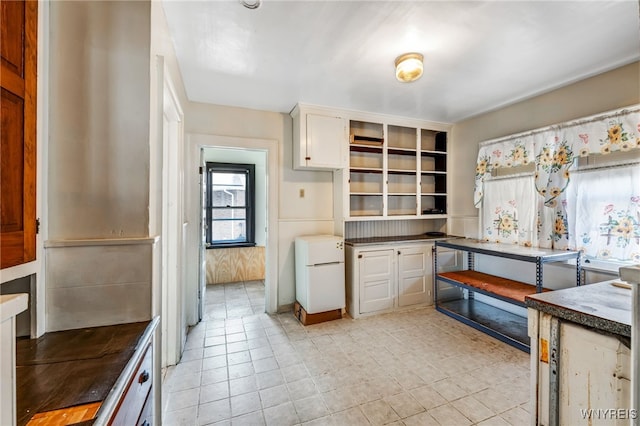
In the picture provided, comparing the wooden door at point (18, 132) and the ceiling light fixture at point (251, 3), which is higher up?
the ceiling light fixture at point (251, 3)

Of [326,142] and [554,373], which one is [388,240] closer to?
[326,142]

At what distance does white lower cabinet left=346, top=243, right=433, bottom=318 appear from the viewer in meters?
3.19

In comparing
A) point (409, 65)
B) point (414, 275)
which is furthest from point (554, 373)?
point (414, 275)

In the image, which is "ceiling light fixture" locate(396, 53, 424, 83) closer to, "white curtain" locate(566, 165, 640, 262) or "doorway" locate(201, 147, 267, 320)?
"white curtain" locate(566, 165, 640, 262)

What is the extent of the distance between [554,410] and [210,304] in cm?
355

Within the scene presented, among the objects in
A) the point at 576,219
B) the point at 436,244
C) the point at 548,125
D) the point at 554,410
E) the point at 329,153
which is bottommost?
the point at 554,410

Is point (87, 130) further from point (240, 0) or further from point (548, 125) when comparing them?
point (548, 125)

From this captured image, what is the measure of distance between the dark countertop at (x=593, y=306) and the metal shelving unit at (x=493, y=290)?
1.32 m

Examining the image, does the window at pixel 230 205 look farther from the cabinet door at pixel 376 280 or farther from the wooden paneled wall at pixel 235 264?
the cabinet door at pixel 376 280

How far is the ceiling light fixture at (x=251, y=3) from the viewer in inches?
59.3

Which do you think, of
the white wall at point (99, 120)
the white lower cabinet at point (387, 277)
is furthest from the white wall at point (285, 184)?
the white wall at point (99, 120)

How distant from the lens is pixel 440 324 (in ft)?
9.80

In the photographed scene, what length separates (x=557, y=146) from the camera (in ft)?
8.83

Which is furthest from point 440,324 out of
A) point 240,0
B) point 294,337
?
point 240,0
